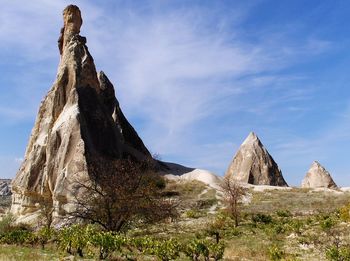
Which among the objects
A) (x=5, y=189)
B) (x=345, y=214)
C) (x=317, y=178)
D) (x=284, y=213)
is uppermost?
(x=5, y=189)

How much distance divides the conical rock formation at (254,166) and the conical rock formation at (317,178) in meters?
3.70

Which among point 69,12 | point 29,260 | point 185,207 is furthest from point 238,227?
point 69,12

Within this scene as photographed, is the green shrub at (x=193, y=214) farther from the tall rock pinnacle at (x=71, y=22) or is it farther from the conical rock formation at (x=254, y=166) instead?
the tall rock pinnacle at (x=71, y=22)

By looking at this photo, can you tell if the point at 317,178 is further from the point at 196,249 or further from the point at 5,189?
the point at 5,189

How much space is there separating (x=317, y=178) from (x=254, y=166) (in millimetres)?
9898

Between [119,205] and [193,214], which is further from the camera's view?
[193,214]

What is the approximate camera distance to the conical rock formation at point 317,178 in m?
67.4

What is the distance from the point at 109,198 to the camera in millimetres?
29562

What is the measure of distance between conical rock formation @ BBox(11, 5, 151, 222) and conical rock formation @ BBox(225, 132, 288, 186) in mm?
16824

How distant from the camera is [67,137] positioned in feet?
155

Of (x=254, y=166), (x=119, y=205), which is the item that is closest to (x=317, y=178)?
(x=254, y=166)

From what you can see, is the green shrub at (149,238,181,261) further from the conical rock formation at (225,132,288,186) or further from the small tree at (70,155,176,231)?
the conical rock formation at (225,132,288,186)

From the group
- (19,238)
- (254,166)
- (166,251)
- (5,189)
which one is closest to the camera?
(166,251)

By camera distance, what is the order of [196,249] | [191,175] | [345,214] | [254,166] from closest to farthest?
[196,249], [345,214], [191,175], [254,166]
